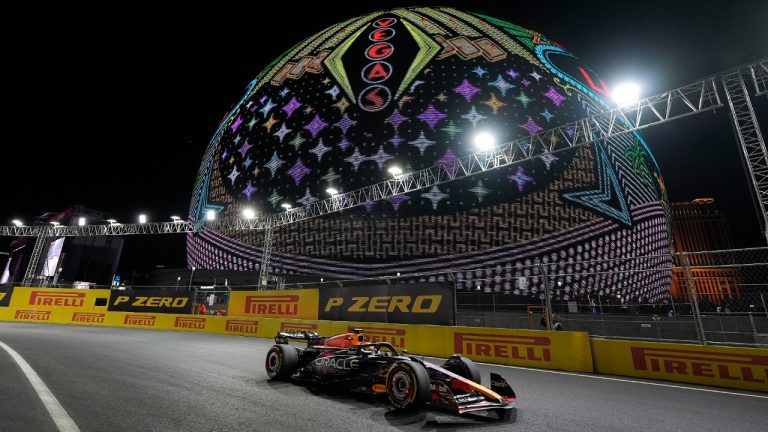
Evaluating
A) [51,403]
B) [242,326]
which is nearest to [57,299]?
[242,326]

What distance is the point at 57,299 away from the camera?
62.2 feet

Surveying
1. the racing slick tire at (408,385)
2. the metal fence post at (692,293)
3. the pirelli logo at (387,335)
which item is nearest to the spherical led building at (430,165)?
the pirelli logo at (387,335)

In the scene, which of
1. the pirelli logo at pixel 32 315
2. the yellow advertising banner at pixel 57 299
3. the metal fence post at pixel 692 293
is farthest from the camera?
the pirelli logo at pixel 32 315

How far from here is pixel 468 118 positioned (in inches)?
1375

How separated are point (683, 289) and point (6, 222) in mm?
54806

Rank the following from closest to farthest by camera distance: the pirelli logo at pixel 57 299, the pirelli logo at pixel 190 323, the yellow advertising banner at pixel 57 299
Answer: the pirelli logo at pixel 190 323, the yellow advertising banner at pixel 57 299, the pirelli logo at pixel 57 299

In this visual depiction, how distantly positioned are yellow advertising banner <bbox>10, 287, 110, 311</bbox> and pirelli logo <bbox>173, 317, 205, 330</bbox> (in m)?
5.43

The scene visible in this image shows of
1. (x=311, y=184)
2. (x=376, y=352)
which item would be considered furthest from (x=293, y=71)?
(x=376, y=352)

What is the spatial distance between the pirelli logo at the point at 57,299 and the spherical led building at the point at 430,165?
15.7 meters

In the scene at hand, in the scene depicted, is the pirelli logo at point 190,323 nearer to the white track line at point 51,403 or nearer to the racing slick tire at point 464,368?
the white track line at point 51,403

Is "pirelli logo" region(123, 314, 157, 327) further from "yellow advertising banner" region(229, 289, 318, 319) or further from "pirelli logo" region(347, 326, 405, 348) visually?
"pirelli logo" region(347, 326, 405, 348)

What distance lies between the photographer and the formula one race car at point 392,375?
346 cm

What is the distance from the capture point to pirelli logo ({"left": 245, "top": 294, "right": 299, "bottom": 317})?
1271cm

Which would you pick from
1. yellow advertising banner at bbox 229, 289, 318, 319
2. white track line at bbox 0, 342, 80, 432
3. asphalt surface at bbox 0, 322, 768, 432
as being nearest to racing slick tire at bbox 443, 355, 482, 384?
asphalt surface at bbox 0, 322, 768, 432
